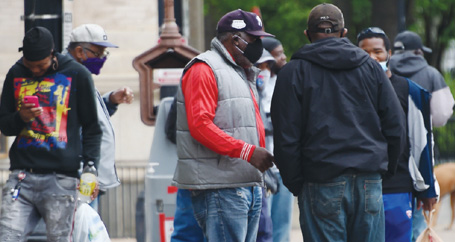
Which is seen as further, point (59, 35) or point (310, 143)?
point (59, 35)

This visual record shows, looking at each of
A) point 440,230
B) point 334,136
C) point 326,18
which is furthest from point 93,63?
point 440,230

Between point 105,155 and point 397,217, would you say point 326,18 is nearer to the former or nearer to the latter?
point 397,217

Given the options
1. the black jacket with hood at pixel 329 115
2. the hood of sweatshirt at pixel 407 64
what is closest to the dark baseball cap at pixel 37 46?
the black jacket with hood at pixel 329 115

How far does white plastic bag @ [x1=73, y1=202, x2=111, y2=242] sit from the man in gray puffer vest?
0.83 meters

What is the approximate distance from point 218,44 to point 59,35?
2244mm

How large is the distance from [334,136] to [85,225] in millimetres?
1992

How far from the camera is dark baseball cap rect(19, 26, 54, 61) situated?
595 cm

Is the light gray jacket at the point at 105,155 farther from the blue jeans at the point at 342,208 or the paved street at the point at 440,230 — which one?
the paved street at the point at 440,230

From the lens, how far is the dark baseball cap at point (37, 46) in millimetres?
5953

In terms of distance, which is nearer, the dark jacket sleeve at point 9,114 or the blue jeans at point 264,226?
the dark jacket sleeve at point 9,114

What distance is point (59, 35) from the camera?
780cm

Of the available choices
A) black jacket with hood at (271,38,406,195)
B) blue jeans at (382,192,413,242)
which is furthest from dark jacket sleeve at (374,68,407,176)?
blue jeans at (382,192,413,242)

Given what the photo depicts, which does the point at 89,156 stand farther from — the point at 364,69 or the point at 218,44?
the point at 364,69

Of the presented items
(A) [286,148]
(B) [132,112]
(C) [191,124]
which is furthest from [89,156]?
(B) [132,112]
